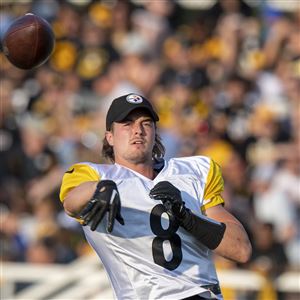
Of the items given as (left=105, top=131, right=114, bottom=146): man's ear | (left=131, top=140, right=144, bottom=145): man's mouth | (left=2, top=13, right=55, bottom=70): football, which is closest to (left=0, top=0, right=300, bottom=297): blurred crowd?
(left=2, top=13, right=55, bottom=70): football

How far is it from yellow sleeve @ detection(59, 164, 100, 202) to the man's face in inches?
8.8

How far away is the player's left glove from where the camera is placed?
4234 mm

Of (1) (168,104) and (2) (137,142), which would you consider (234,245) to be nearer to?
(2) (137,142)

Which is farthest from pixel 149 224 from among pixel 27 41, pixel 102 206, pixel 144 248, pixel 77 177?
pixel 27 41

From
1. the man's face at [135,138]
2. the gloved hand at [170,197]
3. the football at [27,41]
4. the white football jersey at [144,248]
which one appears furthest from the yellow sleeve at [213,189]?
the football at [27,41]

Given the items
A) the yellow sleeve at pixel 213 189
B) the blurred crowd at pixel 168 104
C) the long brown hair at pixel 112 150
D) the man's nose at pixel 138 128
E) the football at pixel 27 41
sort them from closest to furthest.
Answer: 1. the man's nose at pixel 138 128
2. the yellow sleeve at pixel 213 189
3. the long brown hair at pixel 112 150
4. the football at pixel 27 41
5. the blurred crowd at pixel 168 104

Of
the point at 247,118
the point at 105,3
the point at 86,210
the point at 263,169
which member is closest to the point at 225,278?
the point at 263,169

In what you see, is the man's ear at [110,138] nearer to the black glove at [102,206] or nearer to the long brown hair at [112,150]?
the long brown hair at [112,150]

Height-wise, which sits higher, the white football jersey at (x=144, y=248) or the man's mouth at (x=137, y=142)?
the man's mouth at (x=137, y=142)

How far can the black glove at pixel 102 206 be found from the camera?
3916 mm

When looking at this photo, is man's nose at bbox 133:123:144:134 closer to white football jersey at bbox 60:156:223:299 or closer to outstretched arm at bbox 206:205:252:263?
white football jersey at bbox 60:156:223:299

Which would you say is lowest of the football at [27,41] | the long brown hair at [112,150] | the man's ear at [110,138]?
the long brown hair at [112,150]

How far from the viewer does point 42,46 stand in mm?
5402

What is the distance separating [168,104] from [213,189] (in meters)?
4.81
